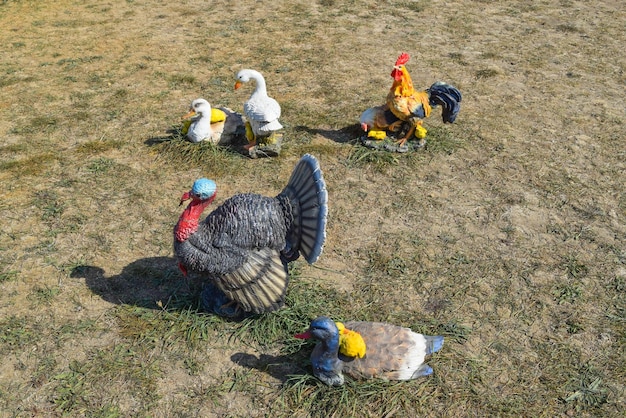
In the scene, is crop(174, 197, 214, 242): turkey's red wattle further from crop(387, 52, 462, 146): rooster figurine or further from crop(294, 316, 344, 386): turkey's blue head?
crop(387, 52, 462, 146): rooster figurine

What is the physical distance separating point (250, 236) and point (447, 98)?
352cm

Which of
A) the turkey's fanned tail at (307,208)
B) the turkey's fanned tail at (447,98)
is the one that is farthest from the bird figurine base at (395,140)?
the turkey's fanned tail at (307,208)

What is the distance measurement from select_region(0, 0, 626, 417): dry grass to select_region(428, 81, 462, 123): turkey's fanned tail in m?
0.49

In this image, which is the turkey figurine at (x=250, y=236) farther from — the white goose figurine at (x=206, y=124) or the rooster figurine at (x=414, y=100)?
the rooster figurine at (x=414, y=100)

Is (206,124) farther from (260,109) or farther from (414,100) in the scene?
(414,100)

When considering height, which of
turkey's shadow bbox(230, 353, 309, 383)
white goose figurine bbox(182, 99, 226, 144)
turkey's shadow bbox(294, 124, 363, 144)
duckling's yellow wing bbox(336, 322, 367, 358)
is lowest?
turkey's shadow bbox(230, 353, 309, 383)

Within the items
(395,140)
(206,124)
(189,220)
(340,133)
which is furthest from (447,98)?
(189,220)

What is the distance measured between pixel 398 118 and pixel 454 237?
1.85 meters

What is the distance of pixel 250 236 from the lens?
3.96 m

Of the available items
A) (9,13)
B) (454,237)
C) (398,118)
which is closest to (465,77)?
(398,118)

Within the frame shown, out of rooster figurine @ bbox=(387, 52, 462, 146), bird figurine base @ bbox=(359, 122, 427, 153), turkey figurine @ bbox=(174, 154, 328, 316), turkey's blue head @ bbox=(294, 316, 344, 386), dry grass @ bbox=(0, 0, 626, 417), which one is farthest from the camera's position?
bird figurine base @ bbox=(359, 122, 427, 153)

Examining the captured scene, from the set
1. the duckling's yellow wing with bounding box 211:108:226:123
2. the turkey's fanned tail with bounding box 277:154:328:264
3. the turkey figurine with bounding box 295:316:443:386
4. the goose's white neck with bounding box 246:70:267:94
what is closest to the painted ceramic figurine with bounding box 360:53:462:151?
the goose's white neck with bounding box 246:70:267:94

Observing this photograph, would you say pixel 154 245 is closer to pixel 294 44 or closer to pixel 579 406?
pixel 579 406

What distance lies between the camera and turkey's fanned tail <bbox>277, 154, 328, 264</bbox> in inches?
148
